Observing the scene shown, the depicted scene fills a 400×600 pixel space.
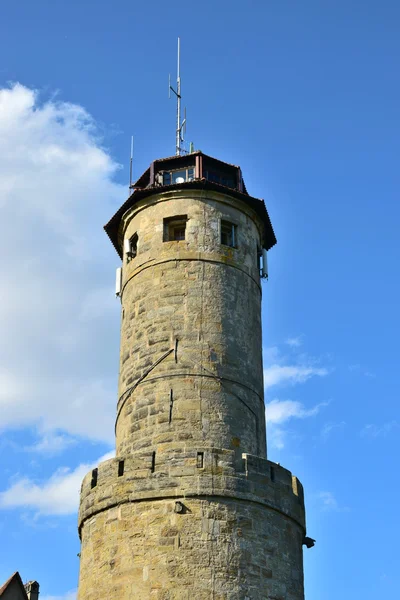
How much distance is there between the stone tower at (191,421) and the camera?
18.5m

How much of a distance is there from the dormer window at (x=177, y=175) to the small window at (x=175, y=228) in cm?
149

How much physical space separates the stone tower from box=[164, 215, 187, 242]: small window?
4 centimetres

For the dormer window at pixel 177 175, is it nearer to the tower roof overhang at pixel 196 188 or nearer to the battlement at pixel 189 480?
the tower roof overhang at pixel 196 188

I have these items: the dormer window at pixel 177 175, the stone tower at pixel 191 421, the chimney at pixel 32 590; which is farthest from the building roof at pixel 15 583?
the dormer window at pixel 177 175

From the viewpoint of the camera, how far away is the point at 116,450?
21453 mm

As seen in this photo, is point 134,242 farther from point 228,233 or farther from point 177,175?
point 228,233

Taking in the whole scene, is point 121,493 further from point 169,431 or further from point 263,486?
point 263,486

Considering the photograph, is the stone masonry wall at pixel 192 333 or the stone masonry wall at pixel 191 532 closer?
the stone masonry wall at pixel 191 532

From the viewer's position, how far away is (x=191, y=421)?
66.3ft

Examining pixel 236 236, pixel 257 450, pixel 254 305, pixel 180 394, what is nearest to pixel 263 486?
pixel 257 450

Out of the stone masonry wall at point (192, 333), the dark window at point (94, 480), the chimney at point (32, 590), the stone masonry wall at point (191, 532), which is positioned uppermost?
the stone masonry wall at point (192, 333)

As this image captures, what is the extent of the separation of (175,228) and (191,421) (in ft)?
19.0

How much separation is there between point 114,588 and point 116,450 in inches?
149

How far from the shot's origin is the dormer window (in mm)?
24502
